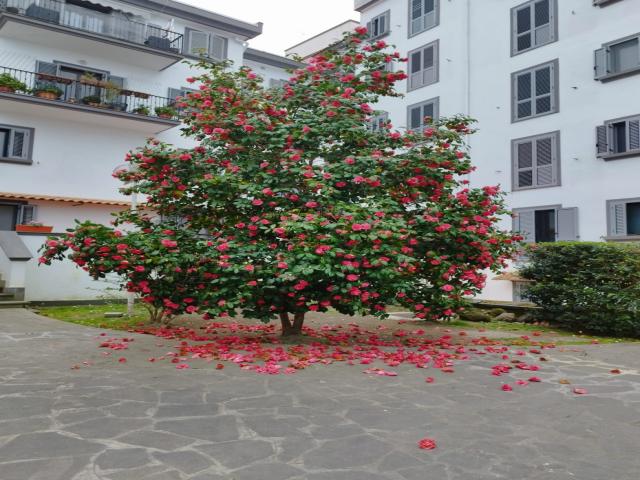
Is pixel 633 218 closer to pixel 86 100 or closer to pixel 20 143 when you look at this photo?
pixel 86 100

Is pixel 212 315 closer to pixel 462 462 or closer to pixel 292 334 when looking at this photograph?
pixel 292 334

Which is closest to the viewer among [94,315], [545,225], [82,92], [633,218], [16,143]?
[94,315]

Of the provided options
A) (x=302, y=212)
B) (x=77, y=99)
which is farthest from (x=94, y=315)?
(x=77, y=99)

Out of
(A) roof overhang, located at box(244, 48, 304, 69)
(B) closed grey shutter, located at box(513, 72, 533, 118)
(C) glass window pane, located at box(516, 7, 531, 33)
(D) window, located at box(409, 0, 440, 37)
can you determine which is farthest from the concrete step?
(D) window, located at box(409, 0, 440, 37)

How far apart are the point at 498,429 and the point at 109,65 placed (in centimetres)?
2233

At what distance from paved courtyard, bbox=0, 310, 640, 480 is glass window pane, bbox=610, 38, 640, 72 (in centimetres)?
1576

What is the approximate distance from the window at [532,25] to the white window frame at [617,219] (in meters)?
7.29

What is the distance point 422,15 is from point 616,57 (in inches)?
406

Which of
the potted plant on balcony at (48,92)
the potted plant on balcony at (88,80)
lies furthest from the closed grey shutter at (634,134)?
the potted plant on balcony at (48,92)

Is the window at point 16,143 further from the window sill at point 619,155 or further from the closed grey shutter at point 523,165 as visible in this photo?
the window sill at point 619,155

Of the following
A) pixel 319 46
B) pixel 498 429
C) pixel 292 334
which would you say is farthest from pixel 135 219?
pixel 319 46

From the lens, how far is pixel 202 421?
416cm

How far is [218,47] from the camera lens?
24625 mm

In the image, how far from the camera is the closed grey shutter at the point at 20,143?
1912 cm
